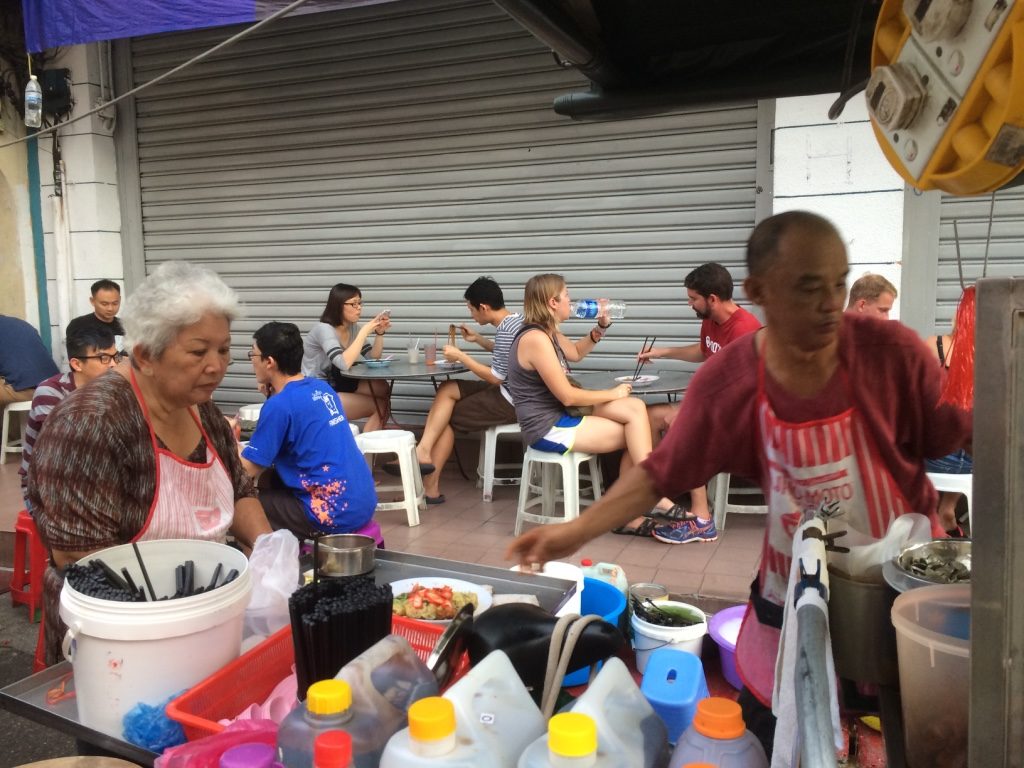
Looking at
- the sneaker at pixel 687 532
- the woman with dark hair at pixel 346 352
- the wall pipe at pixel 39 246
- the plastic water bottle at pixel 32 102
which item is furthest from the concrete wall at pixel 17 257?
the sneaker at pixel 687 532

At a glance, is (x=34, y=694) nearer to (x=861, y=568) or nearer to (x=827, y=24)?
(x=861, y=568)

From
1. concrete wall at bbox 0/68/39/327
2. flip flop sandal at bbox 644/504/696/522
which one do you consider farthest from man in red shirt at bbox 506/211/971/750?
concrete wall at bbox 0/68/39/327

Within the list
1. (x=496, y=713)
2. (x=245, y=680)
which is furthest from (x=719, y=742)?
(x=245, y=680)

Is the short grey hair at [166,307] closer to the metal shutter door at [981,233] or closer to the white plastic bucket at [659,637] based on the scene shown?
the white plastic bucket at [659,637]

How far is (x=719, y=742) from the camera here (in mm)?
1203

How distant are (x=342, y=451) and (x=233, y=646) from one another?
7.03ft

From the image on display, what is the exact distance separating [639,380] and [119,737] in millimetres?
4922

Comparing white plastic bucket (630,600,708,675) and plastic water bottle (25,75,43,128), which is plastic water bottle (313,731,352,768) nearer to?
white plastic bucket (630,600,708,675)

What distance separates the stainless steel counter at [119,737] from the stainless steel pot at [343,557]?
0.56 ft

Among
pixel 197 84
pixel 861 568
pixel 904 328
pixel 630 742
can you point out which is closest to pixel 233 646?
pixel 630 742

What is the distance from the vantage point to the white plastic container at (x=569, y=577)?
7.61 feet

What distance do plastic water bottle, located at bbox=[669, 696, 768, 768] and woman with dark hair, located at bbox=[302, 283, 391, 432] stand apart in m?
5.90

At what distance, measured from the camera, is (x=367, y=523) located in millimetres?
4008

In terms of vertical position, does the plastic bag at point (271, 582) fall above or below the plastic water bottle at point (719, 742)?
below
